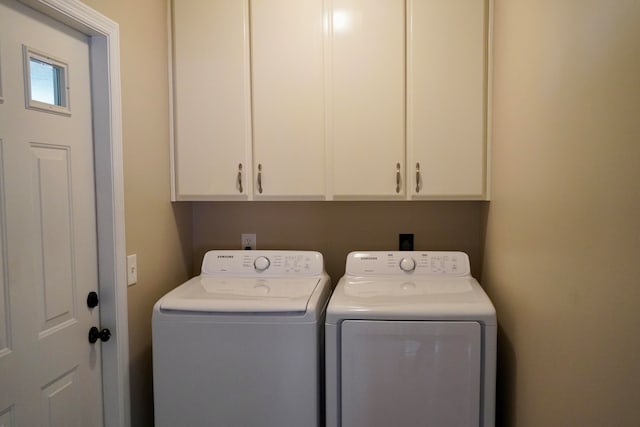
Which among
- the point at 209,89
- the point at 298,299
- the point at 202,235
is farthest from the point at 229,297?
the point at 209,89

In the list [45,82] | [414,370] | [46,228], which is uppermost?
[45,82]

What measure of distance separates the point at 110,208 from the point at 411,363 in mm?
1238

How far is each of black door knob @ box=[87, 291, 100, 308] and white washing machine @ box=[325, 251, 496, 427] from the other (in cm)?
86

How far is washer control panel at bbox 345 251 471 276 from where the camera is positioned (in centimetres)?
196

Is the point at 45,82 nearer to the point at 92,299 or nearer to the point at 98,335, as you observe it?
the point at 92,299

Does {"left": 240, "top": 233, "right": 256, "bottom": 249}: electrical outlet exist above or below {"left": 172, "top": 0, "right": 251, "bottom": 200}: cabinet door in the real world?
below

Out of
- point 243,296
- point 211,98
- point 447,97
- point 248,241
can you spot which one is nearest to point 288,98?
point 211,98

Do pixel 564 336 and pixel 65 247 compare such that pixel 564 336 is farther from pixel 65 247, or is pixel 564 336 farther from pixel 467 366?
pixel 65 247

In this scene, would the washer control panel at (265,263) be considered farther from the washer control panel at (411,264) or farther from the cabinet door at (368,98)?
the cabinet door at (368,98)

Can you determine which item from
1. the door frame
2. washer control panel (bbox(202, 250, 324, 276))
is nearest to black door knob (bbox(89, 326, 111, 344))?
the door frame

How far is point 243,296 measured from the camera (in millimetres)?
1643

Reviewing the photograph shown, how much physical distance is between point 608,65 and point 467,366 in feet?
3.43

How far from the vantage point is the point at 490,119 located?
1.87 m

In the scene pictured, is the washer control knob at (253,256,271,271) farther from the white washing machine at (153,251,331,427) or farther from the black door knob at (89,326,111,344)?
the black door knob at (89,326,111,344)
